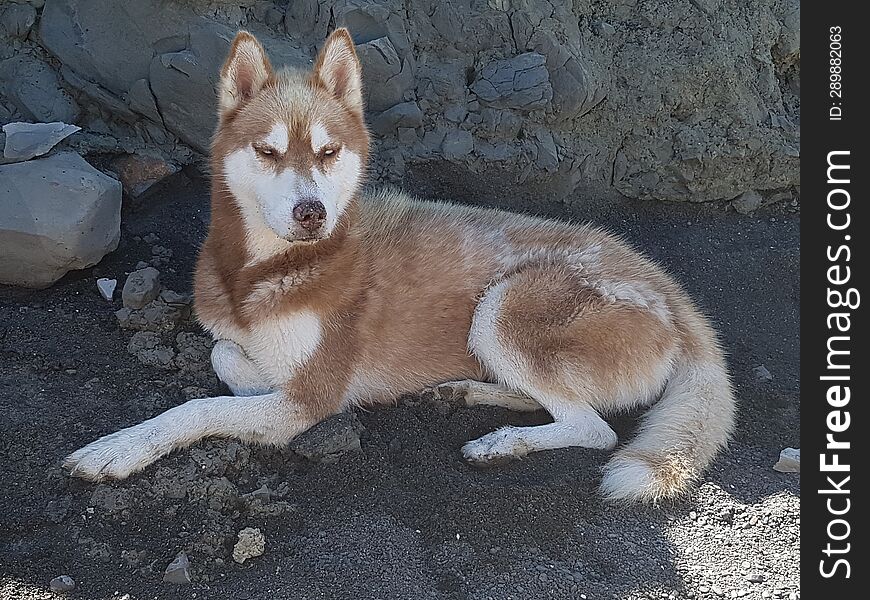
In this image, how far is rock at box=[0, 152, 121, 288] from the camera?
448cm

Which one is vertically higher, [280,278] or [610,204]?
[280,278]

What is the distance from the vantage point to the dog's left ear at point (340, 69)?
3.96 meters

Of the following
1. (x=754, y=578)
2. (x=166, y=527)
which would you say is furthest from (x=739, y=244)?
(x=166, y=527)

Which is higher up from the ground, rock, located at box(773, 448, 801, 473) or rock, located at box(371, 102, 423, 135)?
rock, located at box(371, 102, 423, 135)

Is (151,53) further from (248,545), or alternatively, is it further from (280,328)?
(248,545)

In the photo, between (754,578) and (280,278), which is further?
(280,278)

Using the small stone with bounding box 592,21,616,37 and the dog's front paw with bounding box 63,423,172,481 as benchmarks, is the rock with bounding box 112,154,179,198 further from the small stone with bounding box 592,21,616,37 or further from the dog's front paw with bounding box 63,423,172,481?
the small stone with bounding box 592,21,616,37

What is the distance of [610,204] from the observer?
612 cm

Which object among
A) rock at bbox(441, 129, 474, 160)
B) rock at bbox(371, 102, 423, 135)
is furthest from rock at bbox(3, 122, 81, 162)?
rock at bbox(441, 129, 474, 160)

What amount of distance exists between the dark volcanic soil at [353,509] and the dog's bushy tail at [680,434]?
124mm

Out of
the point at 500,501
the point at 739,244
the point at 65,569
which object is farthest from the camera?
the point at 739,244

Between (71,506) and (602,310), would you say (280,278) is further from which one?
(602,310)

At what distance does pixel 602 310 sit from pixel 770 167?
Result: 9.58ft

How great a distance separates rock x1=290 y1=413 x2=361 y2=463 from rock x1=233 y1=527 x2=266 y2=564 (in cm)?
57
